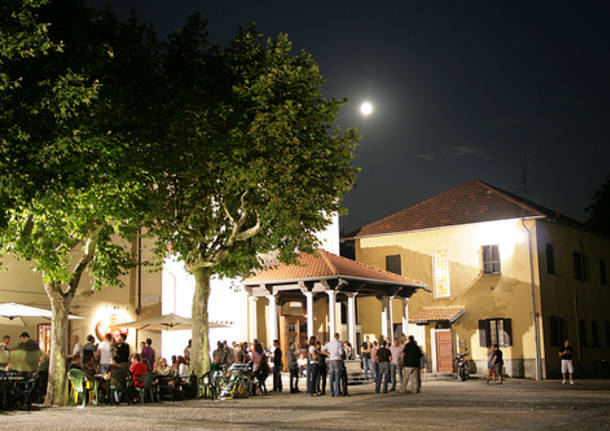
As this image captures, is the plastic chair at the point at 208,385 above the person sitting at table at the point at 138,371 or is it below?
below

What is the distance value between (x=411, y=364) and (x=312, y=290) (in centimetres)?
844

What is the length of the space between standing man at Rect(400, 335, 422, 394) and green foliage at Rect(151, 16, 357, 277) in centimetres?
410

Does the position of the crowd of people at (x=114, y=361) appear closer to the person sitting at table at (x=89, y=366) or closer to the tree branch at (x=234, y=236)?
the person sitting at table at (x=89, y=366)

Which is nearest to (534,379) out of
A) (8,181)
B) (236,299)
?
(236,299)

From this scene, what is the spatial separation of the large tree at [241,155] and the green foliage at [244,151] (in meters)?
0.03

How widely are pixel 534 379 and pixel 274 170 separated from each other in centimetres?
1971

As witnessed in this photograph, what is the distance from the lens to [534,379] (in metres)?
32.4

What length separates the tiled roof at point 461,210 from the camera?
3553cm

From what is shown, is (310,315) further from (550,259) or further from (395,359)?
(550,259)

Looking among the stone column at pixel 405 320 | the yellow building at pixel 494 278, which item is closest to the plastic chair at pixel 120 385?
the stone column at pixel 405 320

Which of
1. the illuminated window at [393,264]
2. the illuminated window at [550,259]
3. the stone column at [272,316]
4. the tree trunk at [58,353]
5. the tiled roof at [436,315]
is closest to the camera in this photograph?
the tree trunk at [58,353]

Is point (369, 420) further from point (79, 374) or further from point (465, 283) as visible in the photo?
point (465, 283)

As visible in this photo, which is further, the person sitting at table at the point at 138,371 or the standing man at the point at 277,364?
the standing man at the point at 277,364

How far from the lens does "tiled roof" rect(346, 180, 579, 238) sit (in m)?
35.5
